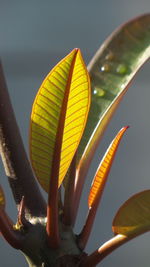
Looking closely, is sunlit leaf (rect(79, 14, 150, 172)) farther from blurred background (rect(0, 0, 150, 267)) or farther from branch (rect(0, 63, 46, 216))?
blurred background (rect(0, 0, 150, 267))

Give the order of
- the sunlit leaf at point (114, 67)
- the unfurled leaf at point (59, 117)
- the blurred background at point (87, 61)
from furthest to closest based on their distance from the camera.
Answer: the blurred background at point (87, 61)
the sunlit leaf at point (114, 67)
the unfurled leaf at point (59, 117)

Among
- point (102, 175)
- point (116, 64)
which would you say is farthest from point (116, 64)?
point (102, 175)

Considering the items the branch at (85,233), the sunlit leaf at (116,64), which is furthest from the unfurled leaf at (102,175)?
the sunlit leaf at (116,64)

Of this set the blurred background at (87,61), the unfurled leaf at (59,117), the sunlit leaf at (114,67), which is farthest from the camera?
the blurred background at (87,61)

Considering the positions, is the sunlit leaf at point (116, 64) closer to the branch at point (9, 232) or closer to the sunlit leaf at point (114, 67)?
the sunlit leaf at point (114, 67)

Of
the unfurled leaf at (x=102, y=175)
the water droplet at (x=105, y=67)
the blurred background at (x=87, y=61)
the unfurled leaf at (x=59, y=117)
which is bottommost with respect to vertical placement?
the blurred background at (x=87, y=61)

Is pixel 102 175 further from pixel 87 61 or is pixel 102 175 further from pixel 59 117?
pixel 87 61
